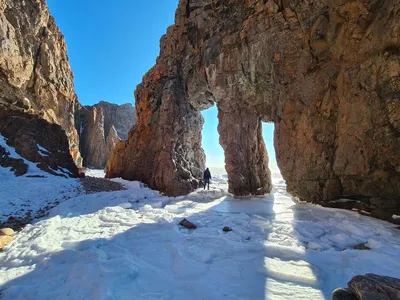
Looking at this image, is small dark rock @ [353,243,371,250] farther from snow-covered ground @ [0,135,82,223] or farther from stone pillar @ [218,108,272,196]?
snow-covered ground @ [0,135,82,223]

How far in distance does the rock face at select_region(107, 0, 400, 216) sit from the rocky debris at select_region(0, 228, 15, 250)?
9.91 meters

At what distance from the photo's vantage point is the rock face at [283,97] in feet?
27.5

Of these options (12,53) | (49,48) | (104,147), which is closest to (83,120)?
(104,147)

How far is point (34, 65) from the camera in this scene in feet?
88.2

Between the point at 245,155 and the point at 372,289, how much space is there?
1344 cm

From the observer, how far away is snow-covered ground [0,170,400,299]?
396cm

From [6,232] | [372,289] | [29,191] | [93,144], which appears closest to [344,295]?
[372,289]

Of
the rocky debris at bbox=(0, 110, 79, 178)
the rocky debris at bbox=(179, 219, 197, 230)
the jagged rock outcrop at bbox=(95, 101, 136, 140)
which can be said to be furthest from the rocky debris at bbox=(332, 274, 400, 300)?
the jagged rock outcrop at bbox=(95, 101, 136, 140)

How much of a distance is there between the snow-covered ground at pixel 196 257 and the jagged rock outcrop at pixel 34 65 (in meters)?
16.3

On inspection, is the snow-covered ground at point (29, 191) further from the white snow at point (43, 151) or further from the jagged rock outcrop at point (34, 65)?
the jagged rock outcrop at point (34, 65)

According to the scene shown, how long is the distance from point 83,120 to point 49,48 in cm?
2779

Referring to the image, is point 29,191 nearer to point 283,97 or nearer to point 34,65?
point 283,97

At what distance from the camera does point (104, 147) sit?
5344 cm

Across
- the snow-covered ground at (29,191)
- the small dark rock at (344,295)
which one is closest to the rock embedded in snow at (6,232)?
the snow-covered ground at (29,191)
